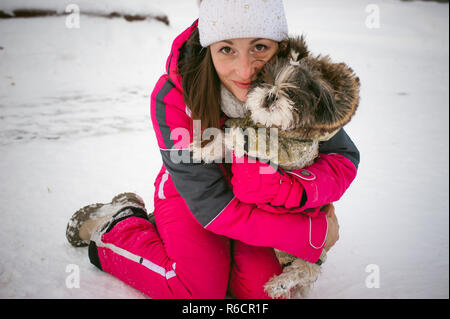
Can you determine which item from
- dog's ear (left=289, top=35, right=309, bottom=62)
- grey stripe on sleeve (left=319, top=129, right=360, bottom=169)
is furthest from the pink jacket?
Result: dog's ear (left=289, top=35, right=309, bottom=62)

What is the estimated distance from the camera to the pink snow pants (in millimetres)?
1422

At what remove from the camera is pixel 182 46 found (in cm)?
144

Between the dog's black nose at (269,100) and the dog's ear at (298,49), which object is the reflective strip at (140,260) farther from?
the dog's ear at (298,49)

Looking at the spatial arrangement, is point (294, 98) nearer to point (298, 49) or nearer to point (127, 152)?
point (298, 49)

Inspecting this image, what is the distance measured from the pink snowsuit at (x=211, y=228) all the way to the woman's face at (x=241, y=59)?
22 centimetres

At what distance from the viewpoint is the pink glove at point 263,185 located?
1.23m

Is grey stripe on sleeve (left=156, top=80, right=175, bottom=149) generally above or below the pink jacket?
above

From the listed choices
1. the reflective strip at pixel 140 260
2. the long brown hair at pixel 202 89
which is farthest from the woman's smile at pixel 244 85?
the reflective strip at pixel 140 260

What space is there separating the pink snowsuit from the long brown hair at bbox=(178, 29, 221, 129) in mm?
66

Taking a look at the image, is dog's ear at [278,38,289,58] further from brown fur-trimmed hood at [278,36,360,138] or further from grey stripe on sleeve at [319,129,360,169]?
grey stripe on sleeve at [319,129,360,169]

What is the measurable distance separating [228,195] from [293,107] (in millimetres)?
550

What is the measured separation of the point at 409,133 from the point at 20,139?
12.8 feet

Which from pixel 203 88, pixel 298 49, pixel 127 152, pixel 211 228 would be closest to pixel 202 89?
pixel 203 88

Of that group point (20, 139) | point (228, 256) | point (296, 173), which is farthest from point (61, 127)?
point (296, 173)
